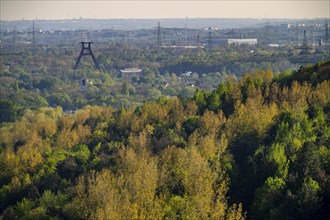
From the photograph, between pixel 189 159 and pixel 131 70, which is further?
pixel 131 70

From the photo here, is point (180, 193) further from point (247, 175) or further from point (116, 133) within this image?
point (116, 133)

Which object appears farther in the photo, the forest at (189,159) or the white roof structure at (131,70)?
the white roof structure at (131,70)

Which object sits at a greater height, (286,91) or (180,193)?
(286,91)

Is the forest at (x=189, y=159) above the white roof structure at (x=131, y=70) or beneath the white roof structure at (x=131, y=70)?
beneath

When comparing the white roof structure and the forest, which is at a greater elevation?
the white roof structure

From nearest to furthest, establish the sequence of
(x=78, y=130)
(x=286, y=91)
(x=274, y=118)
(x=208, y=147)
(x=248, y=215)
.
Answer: (x=248, y=215) < (x=208, y=147) < (x=274, y=118) < (x=286, y=91) < (x=78, y=130)

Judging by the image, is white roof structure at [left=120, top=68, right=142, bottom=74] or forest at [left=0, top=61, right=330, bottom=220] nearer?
forest at [left=0, top=61, right=330, bottom=220]

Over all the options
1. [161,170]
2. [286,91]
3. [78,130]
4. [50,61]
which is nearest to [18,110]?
[78,130]

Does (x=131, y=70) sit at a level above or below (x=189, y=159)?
above
